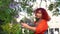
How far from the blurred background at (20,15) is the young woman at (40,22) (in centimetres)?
2

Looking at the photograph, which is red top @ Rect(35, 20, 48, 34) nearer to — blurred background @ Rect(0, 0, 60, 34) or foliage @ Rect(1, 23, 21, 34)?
blurred background @ Rect(0, 0, 60, 34)

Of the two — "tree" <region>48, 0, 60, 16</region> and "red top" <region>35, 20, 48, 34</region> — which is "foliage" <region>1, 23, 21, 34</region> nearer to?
"red top" <region>35, 20, 48, 34</region>

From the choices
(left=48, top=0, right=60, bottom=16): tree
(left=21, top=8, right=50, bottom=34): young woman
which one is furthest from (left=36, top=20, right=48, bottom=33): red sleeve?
(left=48, top=0, right=60, bottom=16): tree

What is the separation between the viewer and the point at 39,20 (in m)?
2.47

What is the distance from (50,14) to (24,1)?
0.70 ft

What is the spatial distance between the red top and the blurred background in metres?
0.03

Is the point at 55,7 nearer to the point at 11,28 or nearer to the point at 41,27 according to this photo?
the point at 41,27

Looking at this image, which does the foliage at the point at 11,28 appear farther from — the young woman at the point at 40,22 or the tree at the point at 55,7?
the tree at the point at 55,7

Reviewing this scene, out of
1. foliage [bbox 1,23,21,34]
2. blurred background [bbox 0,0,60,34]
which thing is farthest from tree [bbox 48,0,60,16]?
foliage [bbox 1,23,21,34]

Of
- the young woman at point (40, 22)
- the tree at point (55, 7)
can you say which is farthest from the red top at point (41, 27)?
the tree at point (55, 7)

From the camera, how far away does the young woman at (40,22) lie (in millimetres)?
2449

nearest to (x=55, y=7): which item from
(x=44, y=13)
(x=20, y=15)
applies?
(x=44, y=13)

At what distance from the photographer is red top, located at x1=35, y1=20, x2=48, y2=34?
245 cm

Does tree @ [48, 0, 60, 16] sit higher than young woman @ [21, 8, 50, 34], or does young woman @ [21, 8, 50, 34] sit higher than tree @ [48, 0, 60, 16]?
tree @ [48, 0, 60, 16]
